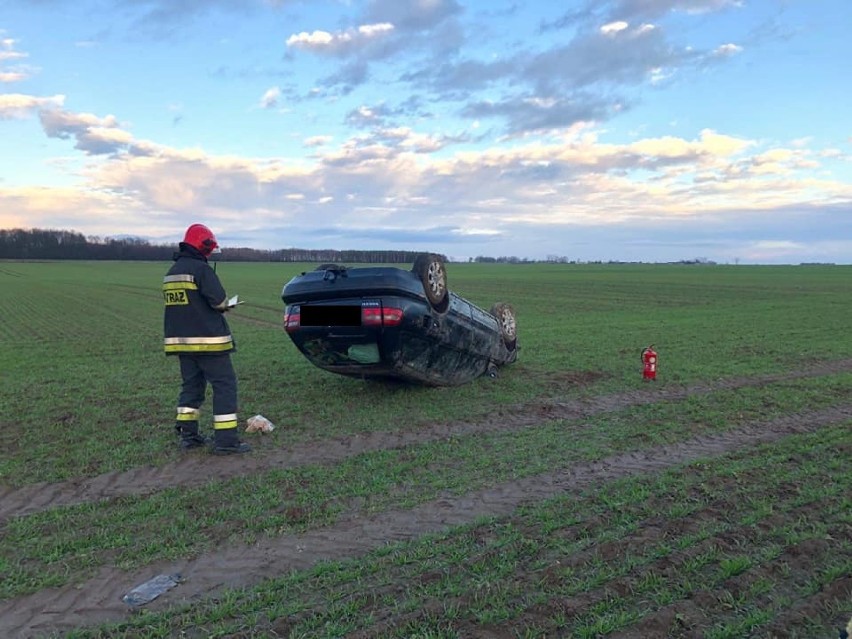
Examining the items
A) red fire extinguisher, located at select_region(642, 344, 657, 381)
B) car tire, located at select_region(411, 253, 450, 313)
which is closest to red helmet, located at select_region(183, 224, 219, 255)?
car tire, located at select_region(411, 253, 450, 313)

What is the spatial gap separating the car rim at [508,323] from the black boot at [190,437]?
5.45 meters

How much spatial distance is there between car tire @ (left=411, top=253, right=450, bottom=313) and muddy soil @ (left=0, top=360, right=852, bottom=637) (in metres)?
1.56

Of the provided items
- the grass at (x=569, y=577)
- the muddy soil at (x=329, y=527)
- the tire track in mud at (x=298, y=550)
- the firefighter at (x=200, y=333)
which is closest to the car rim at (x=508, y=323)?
the muddy soil at (x=329, y=527)

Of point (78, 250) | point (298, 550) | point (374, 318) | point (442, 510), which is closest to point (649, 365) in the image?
point (374, 318)

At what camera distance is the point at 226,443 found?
598cm

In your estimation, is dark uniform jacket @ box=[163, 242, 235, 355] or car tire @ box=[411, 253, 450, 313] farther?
car tire @ box=[411, 253, 450, 313]

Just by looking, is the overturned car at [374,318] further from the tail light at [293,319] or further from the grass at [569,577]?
the grass at [569,577]

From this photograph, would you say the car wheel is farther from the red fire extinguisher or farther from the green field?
the red fire extinguisher

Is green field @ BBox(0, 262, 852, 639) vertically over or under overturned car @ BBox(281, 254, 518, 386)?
under

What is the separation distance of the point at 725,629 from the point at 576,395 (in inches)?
227

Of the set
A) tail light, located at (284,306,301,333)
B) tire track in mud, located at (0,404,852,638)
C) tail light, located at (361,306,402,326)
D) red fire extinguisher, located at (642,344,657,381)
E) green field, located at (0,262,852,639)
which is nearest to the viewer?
green field, located at (0,262,852,639)

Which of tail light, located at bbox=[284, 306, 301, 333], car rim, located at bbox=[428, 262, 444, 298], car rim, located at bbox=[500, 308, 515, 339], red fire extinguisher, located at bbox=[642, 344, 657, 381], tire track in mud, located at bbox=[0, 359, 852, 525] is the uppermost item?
car rim, located at bbox=[428, 262, 444, 298]

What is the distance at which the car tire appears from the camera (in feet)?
25.4

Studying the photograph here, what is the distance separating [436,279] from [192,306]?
3001mm
